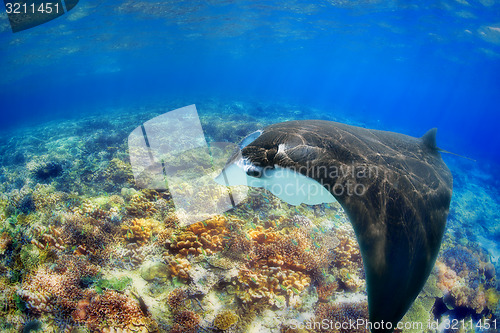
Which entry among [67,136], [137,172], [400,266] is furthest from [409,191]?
[67,136]

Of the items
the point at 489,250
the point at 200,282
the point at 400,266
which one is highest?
the point at 400,266

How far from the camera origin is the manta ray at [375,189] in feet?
5.63

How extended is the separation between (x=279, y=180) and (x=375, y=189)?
112 centimetres

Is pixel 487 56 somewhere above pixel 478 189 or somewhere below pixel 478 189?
above

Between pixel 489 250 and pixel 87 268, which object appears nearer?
pixel 87 268

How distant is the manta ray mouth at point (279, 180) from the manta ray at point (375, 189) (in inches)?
0.5

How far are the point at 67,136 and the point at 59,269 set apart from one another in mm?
16420

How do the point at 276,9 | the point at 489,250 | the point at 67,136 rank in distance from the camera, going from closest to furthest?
1. the point at 489,250
2. the point at 67,136
3. the point at 276,9

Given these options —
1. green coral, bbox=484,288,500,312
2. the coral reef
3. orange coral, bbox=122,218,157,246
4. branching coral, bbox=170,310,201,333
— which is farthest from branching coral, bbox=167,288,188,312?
green coral, bbox=484,288,500,312

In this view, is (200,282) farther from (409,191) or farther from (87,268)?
(409,191)

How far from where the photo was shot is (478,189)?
16750 mm

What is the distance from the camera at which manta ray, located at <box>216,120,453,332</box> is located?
1717 mm

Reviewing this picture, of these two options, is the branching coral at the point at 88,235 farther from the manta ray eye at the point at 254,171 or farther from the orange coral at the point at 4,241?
the manta ray eye at the point at 254,171

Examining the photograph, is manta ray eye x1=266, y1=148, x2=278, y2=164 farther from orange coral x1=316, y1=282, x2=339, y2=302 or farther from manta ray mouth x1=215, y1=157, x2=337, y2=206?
orange coral x1=316, y1=282, x2=339, y2=302
